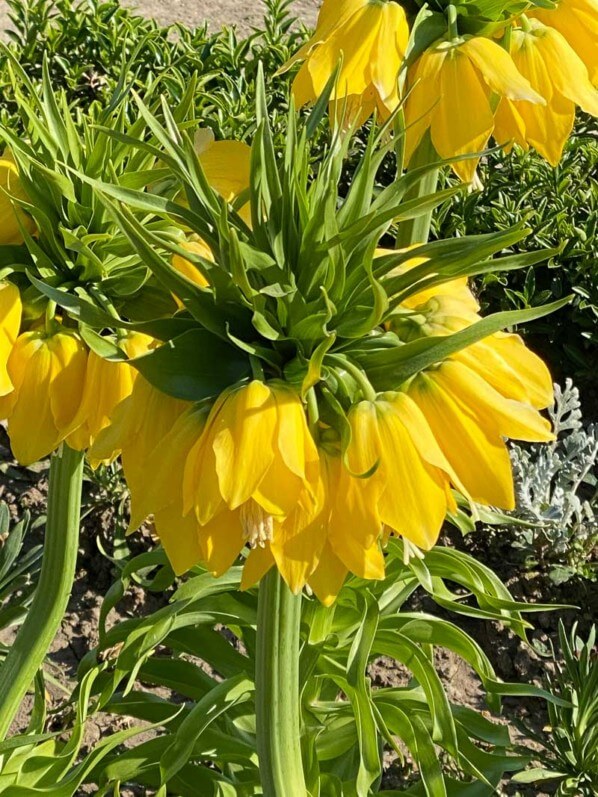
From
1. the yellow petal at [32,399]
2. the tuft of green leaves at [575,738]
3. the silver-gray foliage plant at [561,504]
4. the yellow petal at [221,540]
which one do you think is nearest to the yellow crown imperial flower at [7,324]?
the yellow petal at [32,399]

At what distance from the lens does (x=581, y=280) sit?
2.82 meters

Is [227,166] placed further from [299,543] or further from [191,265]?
[299,543]

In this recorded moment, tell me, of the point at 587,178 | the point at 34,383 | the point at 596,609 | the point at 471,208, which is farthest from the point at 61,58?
the point at 34,383

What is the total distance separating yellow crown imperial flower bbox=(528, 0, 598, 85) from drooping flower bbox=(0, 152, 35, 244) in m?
0.67

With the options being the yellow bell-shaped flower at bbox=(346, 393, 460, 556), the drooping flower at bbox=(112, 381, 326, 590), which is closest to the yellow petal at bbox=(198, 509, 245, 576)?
the drooping flower at bbox=(112, 381, 326, 590)

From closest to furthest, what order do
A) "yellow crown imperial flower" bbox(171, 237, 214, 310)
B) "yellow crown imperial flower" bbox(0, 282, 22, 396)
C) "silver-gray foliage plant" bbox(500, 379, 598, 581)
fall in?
"yellow crown imperial flower" bbox(171, 237, 214, 310) → "yellow crown imperial flower" bbox(0, 282, 22, 396) → "silver-gray foliage plant" bbox(500, 379, 598, 581)

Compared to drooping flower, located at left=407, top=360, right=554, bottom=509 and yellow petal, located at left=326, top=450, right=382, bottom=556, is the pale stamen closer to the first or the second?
yellow petal, located at left=326, top=450, right=382, bottom=556

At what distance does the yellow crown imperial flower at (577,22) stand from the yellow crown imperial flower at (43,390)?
28.2 inches

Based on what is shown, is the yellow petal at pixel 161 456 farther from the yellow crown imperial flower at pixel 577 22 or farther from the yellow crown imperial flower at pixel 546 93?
the yellow crown imperial flower at pixel 577 22

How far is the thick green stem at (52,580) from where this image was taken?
4.09ft

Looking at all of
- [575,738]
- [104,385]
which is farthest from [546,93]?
[575,738]

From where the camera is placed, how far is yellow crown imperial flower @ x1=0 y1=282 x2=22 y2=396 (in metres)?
1.07

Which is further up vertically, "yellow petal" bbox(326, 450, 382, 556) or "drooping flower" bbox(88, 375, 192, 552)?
"drooping flower" bbox(88, 375, 192, 552)

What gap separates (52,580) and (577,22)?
0.96m
